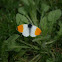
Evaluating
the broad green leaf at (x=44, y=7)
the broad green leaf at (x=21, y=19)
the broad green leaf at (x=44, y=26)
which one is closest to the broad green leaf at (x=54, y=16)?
the broad green leaf at (x=44, y=26)

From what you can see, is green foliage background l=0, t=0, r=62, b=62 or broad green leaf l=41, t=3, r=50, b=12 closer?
green foliage background l=0, t=0, r=62, b=62

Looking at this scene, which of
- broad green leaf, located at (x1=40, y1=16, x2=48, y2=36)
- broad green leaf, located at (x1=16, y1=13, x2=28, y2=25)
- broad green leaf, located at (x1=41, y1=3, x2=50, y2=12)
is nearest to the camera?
broad green leaf, located at (x1=40, y1=16, x2=48, y2=36)

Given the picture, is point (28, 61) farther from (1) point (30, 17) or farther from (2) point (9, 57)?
(1) point (30, 17)

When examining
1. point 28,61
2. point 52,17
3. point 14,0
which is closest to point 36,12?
point 52,17

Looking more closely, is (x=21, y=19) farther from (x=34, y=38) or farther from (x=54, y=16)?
(x=54, y=16)

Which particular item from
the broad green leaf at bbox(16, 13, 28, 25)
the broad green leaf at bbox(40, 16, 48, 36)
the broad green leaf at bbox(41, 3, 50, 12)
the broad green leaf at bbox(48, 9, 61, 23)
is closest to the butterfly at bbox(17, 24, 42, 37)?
the broad green leaf at bbox(40, 16, 48, 36)

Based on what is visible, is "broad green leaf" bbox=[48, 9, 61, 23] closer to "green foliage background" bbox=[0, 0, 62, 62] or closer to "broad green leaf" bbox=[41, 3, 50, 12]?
"green foliage background" bbox=[0, 0, 62, 62]

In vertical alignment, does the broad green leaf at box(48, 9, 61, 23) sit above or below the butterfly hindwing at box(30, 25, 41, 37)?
above

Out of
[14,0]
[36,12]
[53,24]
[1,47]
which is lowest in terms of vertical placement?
[1,47]

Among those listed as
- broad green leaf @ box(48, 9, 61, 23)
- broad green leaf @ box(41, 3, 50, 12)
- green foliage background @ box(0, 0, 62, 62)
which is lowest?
green foliage background @ box(0, 0, 62, 62)

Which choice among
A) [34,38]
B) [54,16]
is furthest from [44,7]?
[34,38]
